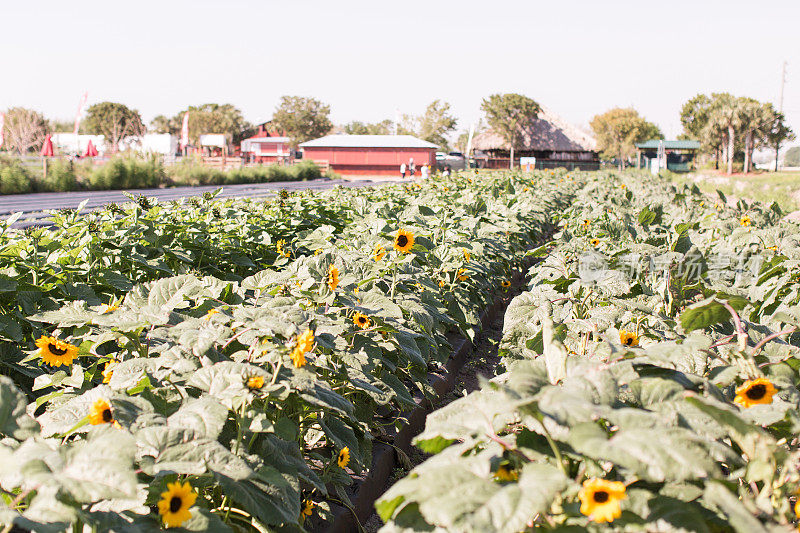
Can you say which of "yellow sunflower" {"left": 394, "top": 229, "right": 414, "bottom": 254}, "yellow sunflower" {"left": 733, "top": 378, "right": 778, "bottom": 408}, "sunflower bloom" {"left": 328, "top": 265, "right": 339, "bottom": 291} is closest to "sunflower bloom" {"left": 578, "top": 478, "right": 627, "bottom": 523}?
"yellow sunflower" {"left": 733, "top": 378, "right": 778, "bottom": 408}

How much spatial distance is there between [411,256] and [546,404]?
101 inches

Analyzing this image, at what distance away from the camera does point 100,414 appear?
152 cm

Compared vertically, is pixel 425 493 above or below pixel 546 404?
below

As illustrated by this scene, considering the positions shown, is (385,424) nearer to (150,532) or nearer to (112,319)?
(112,319)

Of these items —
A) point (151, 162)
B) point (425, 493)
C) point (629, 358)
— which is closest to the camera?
point (425, 493)

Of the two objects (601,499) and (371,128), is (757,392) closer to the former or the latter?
(601,499)

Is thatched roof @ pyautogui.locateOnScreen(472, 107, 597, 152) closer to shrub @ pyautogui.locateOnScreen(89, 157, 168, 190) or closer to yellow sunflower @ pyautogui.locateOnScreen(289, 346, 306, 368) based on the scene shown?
shrub @ pyautogui.locateOnScreen(89, 157, 168, 190)

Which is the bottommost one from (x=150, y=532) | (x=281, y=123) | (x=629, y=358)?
(x=150, y=532)

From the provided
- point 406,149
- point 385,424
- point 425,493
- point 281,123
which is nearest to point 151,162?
point 406,149

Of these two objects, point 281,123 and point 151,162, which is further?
point 281,123

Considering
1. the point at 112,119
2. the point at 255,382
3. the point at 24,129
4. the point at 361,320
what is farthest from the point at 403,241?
the point at 112,119

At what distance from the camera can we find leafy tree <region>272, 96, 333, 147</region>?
72.9 metres

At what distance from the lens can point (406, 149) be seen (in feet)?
147

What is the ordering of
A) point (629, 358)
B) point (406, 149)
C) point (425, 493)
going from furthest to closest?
point (406, 149)
point (629, 358)
point (425, 493)
